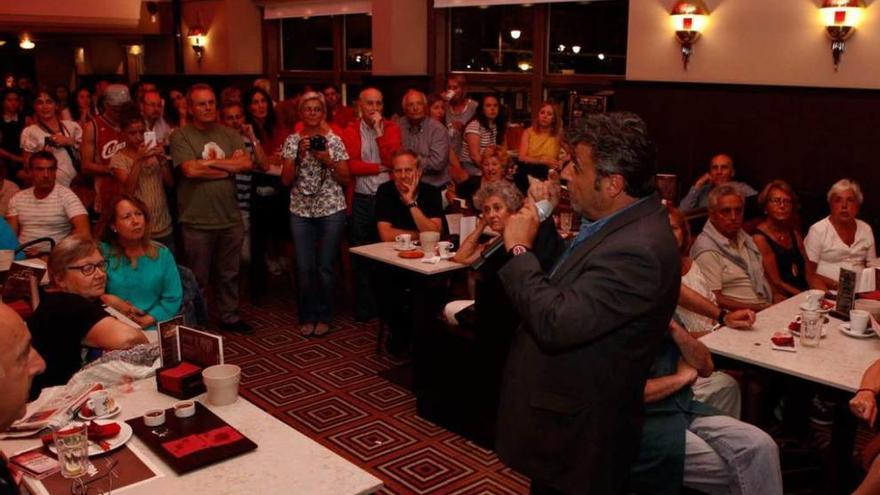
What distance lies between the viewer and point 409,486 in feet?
11.8

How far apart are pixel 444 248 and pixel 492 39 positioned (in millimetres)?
5030

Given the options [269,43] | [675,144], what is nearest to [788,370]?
[675,144]

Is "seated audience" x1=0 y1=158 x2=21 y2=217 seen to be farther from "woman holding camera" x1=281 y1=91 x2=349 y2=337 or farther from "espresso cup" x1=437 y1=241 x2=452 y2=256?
"espresso cup" x1=437 y1=241 x2=452 y2=256

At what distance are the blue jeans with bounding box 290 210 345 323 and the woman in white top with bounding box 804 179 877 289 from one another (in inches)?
116

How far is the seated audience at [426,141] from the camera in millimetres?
6137

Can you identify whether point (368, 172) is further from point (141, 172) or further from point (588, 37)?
point (588, 37)

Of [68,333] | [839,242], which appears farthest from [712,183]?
[68,333]

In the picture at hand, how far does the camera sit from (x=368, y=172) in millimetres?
5668

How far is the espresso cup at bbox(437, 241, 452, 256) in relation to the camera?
4.72 meters

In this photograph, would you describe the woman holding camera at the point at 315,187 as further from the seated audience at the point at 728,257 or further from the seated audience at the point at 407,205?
the seated audience at the point at 728,257

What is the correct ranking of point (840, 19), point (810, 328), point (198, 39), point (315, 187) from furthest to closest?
point (198, 39) → point (840, 19) → point (315, 187) → point (810, 328)

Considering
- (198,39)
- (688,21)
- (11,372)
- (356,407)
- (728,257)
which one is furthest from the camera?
(198,39)

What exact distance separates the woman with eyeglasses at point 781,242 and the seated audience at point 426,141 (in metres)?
2.37

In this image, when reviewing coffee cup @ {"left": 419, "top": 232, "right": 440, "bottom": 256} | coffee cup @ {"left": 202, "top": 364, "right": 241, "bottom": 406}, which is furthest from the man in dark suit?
coffee cup @ {"left": 419, "top": 232, "right": 440, "bottom": 256}
